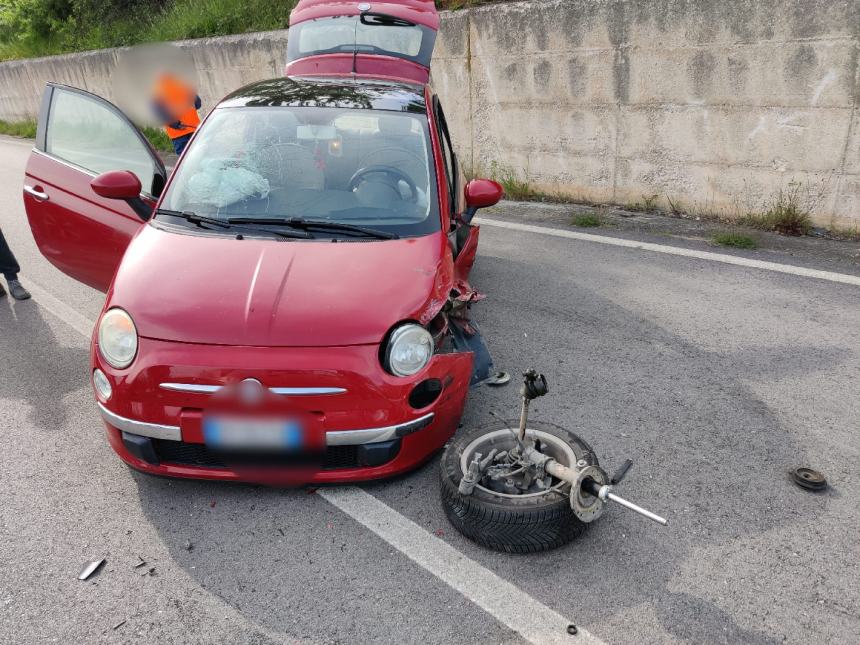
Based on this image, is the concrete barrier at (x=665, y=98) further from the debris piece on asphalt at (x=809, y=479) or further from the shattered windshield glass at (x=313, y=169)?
the debris piece on asphalt at (x=809, y=479)

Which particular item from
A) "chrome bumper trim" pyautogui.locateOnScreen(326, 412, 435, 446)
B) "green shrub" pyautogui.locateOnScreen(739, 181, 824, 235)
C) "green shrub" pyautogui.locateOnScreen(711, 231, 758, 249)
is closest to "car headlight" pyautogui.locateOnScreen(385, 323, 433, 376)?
"chrome bumper trim" pyautogui.locateOnScreen(326, 412, 435, 446)

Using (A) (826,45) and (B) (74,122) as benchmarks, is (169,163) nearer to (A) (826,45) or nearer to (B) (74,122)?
(B) (74,122)

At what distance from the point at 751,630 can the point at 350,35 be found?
518 cm

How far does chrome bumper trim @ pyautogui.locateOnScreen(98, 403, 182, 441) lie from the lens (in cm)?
283

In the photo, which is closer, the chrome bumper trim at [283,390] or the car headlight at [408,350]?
the chrome bumper trim at [283,390]

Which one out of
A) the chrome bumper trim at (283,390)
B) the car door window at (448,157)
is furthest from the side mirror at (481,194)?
the chrome bumper trim at (283,390)

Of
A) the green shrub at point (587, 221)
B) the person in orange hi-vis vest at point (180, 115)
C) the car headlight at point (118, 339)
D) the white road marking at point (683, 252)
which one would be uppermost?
the person in orange hi-vis vest at point (180, 115)

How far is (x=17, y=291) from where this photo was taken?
18.6 ft

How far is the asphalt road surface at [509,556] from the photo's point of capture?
7.82 ft

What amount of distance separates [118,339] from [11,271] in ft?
11.4

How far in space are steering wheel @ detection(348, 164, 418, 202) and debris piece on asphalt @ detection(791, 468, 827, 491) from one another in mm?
2323

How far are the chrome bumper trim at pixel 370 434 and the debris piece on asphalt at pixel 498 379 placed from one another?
3.63 feet

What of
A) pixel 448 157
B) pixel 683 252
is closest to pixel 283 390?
pixel 448 157

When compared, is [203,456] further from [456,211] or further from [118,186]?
[456,211]
